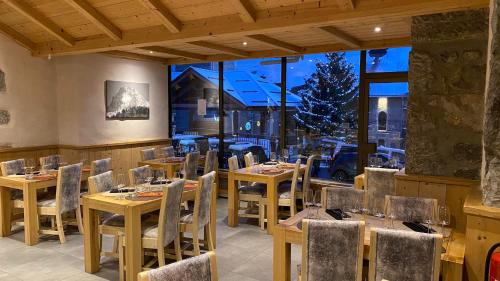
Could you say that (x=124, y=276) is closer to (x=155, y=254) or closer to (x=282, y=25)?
(x=155, y=254)

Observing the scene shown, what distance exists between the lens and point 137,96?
26.1 ft

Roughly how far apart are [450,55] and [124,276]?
3694 mm

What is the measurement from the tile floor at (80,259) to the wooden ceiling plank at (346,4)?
9.13 feet

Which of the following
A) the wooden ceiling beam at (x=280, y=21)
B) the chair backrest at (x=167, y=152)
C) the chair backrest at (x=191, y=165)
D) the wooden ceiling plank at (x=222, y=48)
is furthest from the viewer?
the chair backrest at (x=167, y=152)

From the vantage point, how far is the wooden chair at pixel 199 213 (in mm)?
4137

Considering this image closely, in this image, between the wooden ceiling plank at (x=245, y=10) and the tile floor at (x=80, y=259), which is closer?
the tile floor at (x=80, y=259)

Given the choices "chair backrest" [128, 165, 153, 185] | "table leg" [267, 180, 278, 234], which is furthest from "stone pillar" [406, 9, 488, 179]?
"chair backrest" [128, 165, 153, 185]

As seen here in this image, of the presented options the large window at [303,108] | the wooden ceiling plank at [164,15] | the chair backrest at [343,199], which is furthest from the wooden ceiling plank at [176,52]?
the chair backrest at [343,199]

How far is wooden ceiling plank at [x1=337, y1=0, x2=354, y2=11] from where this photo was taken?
3855 mm

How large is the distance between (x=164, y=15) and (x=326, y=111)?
10.9 ft

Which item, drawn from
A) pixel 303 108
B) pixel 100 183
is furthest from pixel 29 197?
pixel 303 108

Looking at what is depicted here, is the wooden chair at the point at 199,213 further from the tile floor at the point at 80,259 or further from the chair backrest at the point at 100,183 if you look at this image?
the chair backrest at the point at 100,183

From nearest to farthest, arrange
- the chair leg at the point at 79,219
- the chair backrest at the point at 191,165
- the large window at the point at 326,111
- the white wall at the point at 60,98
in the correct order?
the chair leg at the point at 79,219, the white wall at the point at 60,98, the large window at the point at 326,111, the chair backrest at the point at 191,165

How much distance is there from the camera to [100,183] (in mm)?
4324
